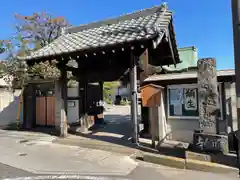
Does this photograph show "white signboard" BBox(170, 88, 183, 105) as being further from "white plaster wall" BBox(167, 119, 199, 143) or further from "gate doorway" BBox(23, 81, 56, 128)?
"gate doorway" BBox(23, 81, 56, 128)

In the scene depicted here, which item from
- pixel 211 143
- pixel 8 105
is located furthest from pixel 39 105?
pixel 211 143

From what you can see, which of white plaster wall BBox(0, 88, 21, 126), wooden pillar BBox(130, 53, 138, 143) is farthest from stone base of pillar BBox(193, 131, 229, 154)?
white plaster wall BBox(0, 88, 21, 126)

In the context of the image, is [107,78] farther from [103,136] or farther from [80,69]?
[103,136]

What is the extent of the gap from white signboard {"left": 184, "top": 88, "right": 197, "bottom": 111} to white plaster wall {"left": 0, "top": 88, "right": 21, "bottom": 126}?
11.0m

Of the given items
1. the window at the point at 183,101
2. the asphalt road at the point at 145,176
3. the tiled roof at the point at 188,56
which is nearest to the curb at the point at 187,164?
the asphalt road at the point at 145,176

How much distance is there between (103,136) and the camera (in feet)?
28.6

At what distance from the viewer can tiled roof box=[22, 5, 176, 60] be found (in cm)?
665

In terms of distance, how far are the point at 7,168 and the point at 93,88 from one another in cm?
687

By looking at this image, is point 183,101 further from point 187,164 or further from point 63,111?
point 63,111

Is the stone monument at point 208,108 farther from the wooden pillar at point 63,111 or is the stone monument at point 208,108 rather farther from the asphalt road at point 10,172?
the wooden pillar at point 63,111

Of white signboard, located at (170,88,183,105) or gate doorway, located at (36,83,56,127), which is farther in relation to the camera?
gate doorway, located at (36,83,56,127)

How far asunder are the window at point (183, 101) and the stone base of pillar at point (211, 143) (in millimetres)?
2252

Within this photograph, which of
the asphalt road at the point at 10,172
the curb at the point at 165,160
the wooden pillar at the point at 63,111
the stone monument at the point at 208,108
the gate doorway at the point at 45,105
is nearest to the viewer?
the asphalt road at the point at 10,172

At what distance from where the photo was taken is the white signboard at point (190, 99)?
7673 millimetres
